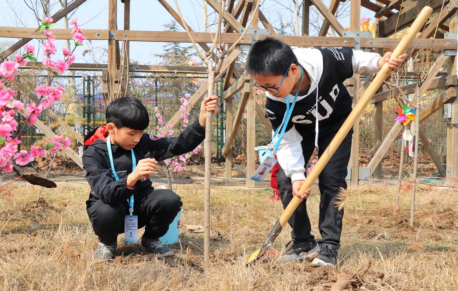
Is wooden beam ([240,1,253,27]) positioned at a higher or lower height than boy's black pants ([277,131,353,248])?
higher

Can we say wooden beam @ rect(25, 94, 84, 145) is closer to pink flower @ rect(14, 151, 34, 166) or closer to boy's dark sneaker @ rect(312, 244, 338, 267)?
pink flower @ rect(14, 151, 34, 166)

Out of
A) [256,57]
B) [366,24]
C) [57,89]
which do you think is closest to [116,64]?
[57,89]

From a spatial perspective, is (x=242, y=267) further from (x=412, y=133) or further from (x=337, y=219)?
(x=412, y=133)

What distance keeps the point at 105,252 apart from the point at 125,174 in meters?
0.49

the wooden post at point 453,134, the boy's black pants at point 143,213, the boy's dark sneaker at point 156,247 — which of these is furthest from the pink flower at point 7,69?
the wooden post at point 453,134

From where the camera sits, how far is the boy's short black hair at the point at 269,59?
2344 millimetres

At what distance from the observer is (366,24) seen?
17938mm

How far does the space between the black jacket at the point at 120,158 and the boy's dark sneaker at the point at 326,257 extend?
97cm

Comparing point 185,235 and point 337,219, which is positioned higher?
point 337,219

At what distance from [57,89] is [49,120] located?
7.34 meters

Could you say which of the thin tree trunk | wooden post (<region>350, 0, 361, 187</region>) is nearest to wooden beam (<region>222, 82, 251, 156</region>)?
wooden post (<region>350, 0, 361, 187</region>)

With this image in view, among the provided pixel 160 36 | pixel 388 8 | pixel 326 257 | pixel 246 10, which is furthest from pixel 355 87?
pixel 326 257

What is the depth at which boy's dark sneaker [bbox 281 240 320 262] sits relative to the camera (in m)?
2.75

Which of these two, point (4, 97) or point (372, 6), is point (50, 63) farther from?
point (372, 6)
